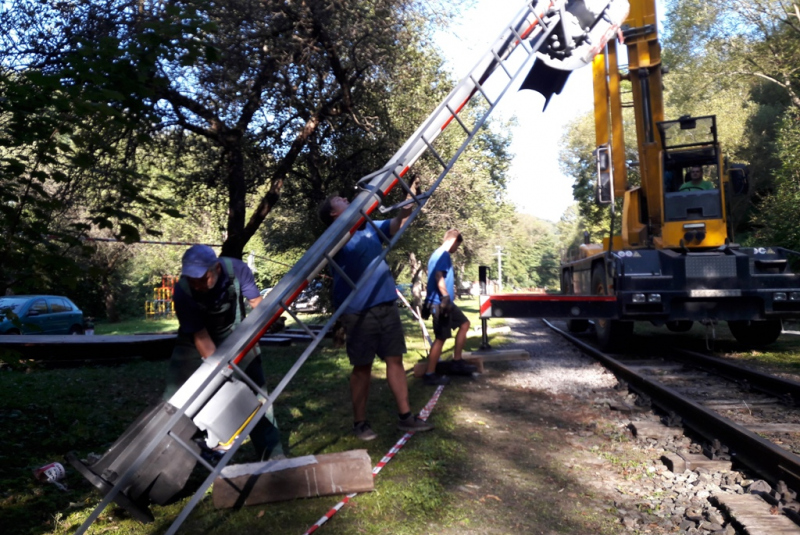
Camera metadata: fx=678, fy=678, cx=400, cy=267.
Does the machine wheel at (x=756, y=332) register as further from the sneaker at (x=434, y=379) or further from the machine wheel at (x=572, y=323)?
the sneaker at (x=434, y=379)

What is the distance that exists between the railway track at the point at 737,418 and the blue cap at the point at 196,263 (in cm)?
333

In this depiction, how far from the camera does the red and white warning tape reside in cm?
382

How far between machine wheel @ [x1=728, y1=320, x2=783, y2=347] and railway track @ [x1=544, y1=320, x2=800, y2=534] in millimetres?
1666

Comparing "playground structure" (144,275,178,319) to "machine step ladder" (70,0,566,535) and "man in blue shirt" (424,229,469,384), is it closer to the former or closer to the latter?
"man in blue shirt" (424,229,469,384)

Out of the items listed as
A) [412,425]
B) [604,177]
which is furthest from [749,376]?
[412,425]

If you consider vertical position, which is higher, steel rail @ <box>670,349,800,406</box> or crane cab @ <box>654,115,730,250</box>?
crane cab @ <box>654,115,730,250</box>

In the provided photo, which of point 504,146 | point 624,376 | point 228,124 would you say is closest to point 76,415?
point 228,124

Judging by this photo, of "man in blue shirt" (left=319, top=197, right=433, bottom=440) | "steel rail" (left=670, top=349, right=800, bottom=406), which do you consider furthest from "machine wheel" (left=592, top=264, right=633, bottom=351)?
"man in blue shirt" (left=319, top=197, right=433, bottom=440)

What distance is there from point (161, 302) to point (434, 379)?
36.7m

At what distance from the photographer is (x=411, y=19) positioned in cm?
1105

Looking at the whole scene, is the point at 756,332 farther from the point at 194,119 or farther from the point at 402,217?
the point at 194,119

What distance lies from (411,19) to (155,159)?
499cm

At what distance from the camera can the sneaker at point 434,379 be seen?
8.19 m

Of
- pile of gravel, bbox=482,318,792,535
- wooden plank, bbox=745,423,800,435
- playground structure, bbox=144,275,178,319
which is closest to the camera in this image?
pile of gravel, bbox=482,318,792,535
